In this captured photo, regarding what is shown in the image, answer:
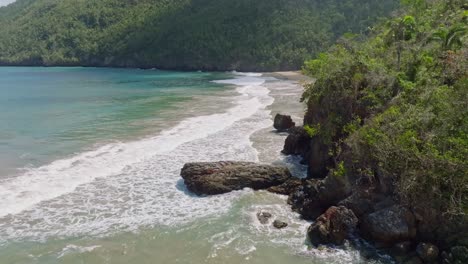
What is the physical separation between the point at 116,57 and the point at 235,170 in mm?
122293

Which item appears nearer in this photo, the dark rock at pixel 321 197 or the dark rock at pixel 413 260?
the dark rock at pixel 413 260

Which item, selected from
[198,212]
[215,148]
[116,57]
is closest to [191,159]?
[215,148]

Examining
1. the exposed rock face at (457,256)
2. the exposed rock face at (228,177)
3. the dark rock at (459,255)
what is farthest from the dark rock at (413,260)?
the exposed rock face at (228,177)

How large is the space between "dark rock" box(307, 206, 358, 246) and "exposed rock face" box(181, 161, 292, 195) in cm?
458

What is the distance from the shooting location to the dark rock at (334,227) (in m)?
12.7

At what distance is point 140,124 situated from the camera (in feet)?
103

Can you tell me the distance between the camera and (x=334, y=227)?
12773 millimetres

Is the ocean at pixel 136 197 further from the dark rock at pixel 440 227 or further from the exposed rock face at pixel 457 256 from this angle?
the exposed rock face at pixel 457 256

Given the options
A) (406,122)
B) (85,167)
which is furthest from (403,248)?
(85,167)

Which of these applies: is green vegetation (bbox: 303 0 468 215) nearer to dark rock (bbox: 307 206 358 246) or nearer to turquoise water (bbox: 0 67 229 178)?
dark rock (bbox: 307 206 358 246)

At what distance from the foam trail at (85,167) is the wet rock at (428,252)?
13.5m

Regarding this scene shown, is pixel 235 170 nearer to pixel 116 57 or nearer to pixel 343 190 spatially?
pixel 343 190

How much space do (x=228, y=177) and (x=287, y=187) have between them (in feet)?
8.04

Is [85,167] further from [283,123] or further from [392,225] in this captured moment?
[392,225]
